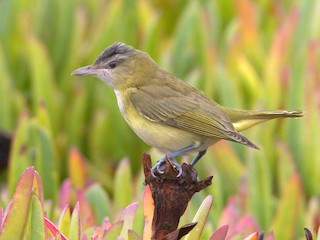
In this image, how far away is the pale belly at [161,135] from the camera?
11.8 feet

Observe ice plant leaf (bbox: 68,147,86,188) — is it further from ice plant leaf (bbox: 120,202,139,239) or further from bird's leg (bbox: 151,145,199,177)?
ice plant leaf (bbox: 120,202,139,239)

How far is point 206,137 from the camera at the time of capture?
367cm

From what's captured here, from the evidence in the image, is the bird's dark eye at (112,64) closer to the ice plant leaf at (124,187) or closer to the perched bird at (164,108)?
the perched bird at (164,108)

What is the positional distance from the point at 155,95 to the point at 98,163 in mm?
1865

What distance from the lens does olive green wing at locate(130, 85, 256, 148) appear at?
3709 millimetres

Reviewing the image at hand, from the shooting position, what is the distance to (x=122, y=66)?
3.88 m

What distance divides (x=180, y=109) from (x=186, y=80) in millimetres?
1675

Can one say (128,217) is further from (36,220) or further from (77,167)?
(77,167)

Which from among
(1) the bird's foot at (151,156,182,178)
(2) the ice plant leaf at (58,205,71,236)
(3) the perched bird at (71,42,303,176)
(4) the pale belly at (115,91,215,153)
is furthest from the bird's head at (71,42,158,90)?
(2) the ice plant leaf at (58,205,71,236)

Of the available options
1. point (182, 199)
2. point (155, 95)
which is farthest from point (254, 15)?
point (182, 199)

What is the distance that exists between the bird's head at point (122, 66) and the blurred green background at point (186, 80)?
0.58 m

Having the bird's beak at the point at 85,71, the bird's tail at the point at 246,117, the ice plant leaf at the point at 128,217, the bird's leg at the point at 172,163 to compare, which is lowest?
the ice plant leaf at the point at 128,217

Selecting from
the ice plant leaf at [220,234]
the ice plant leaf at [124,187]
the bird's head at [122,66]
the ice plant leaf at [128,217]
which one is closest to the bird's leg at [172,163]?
the ice plant leaf at [128,217]

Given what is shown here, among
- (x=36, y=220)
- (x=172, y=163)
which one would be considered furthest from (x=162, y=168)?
(x=36, y=220)
